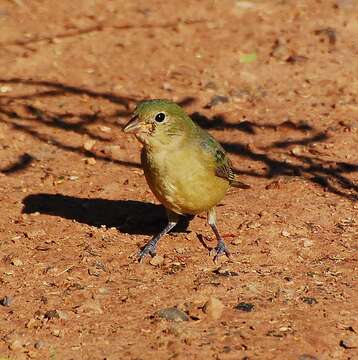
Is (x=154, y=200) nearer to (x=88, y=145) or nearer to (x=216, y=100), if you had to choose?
(x=88, y=145)

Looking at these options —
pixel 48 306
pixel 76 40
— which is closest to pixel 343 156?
pixel 48 306

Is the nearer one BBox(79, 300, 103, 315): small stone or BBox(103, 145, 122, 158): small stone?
BBox(79, 300, 103, 315): small stone

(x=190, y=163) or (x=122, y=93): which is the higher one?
(x=190, y=163)

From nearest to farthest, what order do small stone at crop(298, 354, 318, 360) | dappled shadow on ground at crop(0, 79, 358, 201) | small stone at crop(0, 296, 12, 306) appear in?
small stone at crop(298, 354, 318, 360) < small stone at crop(0, 296, 12, 306) < dappled shadow on ground at crop(0, 79, 358, 201)

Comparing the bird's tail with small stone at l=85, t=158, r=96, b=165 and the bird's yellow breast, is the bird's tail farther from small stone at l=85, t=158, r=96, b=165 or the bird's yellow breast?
small stone at l=85, t=158, r=96, b=165

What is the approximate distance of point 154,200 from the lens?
7930mm

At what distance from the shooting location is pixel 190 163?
6668mm

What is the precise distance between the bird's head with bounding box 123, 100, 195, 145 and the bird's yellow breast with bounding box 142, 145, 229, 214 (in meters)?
0.09

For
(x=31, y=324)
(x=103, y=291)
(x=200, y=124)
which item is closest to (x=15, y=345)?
(x=31, y=324)

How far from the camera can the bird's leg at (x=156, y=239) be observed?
22.3 feet

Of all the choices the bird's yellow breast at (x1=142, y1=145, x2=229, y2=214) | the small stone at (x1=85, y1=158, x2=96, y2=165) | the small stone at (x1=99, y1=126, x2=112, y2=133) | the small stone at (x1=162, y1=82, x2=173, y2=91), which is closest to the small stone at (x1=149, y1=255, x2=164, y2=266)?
the bird's yellow breast at (x1=142, y1=145, x2=229, y2=214)

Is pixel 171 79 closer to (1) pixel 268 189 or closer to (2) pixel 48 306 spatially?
(1) pixel 268 189

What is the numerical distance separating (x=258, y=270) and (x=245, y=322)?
835 millimetres

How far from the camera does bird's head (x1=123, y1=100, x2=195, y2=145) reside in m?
6.51
